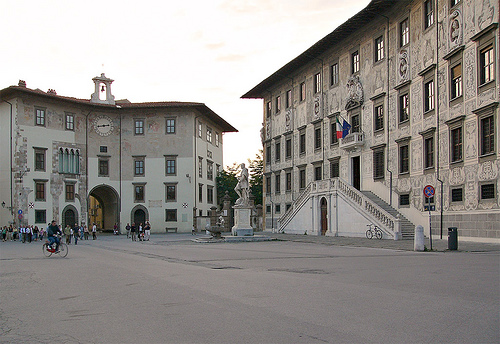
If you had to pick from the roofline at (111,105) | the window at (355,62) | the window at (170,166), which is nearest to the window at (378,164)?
the window at (355,62)

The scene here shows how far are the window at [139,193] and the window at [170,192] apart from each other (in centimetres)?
277

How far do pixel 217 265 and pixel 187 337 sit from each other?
33.4ft

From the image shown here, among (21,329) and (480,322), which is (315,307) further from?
(21,329)

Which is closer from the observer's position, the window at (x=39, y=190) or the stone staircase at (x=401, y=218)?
the stone staircase at (x=401, y=218)

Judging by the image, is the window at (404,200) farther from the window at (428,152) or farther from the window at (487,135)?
the window at (487,135)

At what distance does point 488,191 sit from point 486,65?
598cm

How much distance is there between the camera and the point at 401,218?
32.8 metres

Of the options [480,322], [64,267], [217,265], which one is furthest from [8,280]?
[480,322]

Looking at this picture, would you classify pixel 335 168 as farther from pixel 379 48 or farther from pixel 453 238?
pixel 453 238

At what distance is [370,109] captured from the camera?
122ft

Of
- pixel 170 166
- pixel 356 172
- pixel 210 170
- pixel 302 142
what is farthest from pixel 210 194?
pixel 356 172

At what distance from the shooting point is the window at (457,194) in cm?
2745

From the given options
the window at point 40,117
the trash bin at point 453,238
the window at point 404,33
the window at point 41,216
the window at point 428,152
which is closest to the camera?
the trash bin at point 453,238

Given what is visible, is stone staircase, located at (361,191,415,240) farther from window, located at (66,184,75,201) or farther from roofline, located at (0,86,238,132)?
window, located at (66,184,75,201)
